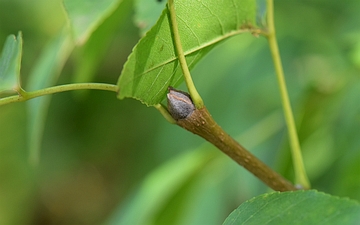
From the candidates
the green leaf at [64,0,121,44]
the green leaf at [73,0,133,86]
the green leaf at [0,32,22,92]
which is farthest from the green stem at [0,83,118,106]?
the green leaf at [73,0,133,86]

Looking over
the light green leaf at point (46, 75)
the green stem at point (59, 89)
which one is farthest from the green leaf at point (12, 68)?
the light green leaf at point (46, 75)

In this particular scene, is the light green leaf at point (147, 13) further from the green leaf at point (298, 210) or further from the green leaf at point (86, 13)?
the green leaf at point (298, 210)

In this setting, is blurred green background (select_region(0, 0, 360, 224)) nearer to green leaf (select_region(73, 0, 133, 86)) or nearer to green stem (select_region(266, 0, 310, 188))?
green leaf (select_region(73, 0, 133, 86))

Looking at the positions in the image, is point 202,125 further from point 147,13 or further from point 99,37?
point 99,37

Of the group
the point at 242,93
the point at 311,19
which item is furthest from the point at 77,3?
the point at 311,19

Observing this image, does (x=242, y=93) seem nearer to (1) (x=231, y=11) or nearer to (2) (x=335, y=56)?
(2) (x=335, y=56)

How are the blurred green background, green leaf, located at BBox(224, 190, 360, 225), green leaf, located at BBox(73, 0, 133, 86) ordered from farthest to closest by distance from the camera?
the blurred green background → green leaf, located at BBox(73, 0, 133, 86) → green leaf, located at BBox(224, 190, 360, 225)
